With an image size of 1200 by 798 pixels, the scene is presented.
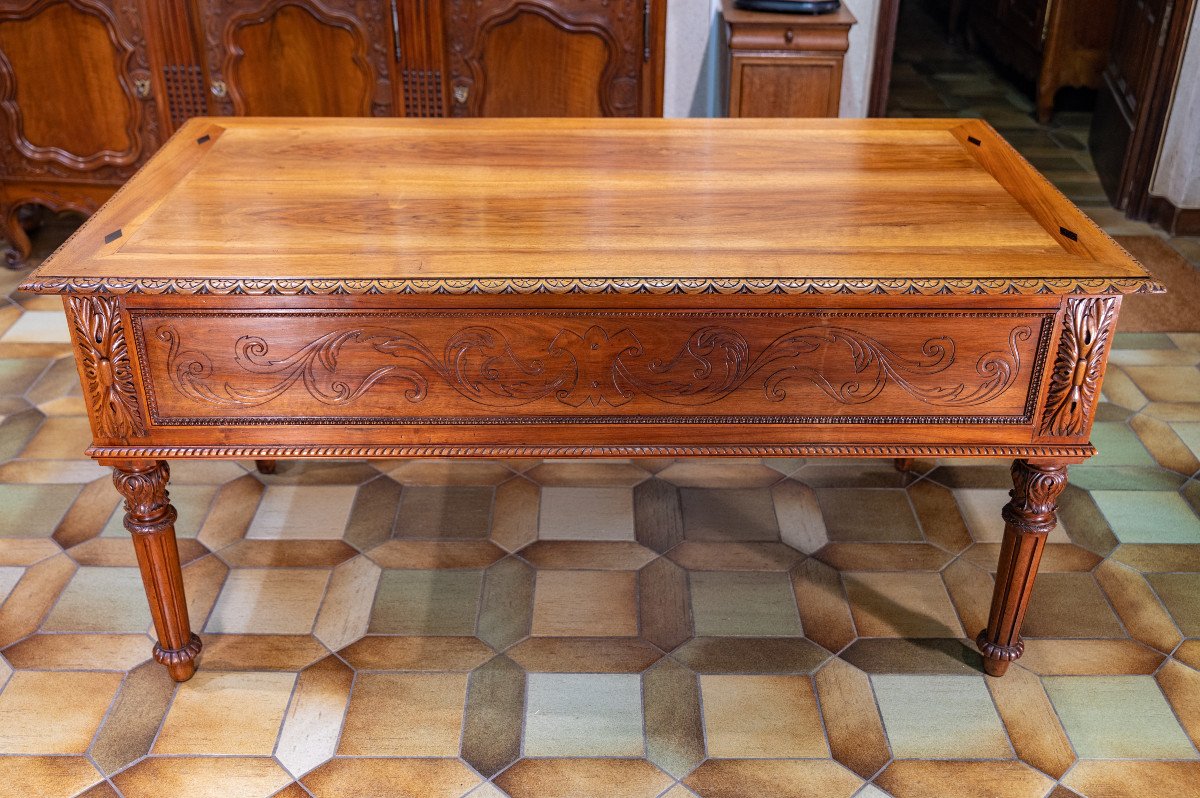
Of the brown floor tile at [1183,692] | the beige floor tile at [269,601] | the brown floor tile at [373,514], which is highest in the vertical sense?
the brown floor tile at [1183,692]

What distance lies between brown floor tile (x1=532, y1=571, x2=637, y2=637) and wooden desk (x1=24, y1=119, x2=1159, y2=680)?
55 cm

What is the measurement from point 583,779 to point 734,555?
0.74m

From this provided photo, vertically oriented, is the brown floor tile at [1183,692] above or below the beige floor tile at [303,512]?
Result: above

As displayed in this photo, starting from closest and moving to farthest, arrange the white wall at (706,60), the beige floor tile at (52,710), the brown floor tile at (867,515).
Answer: the beige floor tile at (52,710), the brown floor tile at (867,515), the white wall at (706,60)

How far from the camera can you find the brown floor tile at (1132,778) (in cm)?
194

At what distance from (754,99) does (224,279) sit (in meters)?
2.39

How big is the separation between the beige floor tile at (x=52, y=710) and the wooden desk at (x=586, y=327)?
0.70 feet

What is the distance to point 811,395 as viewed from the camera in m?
1.88

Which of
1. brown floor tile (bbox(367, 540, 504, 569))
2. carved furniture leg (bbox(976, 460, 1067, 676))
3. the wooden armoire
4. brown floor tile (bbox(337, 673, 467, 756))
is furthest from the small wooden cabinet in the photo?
brown floor tile (bbox(337, 673, 467, 756))

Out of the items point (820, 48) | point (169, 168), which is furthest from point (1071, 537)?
point (169, 168)

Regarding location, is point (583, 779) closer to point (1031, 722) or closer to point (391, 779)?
point (391, 779)

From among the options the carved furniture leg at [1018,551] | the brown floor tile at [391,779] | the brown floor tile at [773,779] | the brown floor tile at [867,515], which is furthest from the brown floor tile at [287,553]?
the carved furniture leg at [1018,551]

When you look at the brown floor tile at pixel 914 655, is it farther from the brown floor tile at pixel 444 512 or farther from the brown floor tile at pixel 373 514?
the brown floor tile at pixel 373 514

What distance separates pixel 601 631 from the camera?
231 cm
